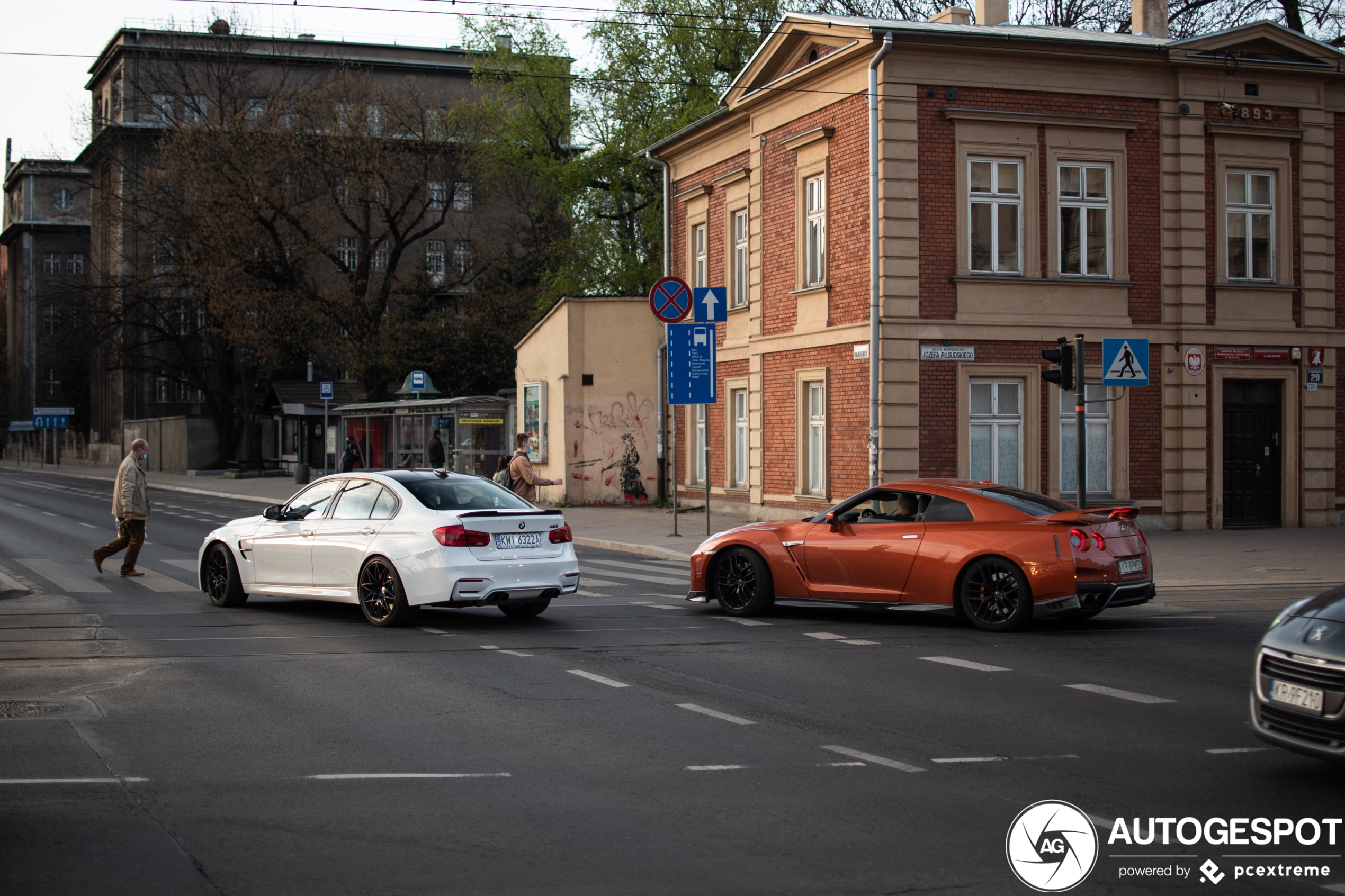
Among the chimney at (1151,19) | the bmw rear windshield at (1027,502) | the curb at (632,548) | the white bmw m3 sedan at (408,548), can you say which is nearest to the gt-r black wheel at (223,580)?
the white bmw m3 sedan at (408,548)

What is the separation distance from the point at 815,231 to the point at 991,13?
573 centimetres

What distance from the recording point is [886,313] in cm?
2208

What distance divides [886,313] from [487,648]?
1271cm

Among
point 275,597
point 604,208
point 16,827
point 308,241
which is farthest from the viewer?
point 308,241

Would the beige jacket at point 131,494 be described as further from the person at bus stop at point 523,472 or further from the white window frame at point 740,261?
the white window frame at point 740,261

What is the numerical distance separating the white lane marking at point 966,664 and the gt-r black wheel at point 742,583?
118 inches

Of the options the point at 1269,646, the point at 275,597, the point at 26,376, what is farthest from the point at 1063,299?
the point at 26,376

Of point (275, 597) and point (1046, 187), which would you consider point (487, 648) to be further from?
point (1046, 187)

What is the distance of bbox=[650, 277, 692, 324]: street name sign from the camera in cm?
2150

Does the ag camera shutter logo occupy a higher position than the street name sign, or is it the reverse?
the street name sign

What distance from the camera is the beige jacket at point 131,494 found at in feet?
56.0

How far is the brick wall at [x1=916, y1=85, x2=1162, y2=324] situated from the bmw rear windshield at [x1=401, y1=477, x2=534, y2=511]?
11.3m

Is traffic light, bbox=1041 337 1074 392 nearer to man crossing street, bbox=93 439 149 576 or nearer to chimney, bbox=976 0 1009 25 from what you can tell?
chimney, bbox=976 0 1009 25

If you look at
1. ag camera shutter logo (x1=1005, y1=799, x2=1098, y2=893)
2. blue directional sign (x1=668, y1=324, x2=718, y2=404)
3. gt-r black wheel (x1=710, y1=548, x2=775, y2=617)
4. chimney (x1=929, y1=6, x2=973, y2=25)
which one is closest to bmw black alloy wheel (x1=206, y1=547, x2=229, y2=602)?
gt-r black wheel (x1=710, y1=548, x2=775, y2=617)
